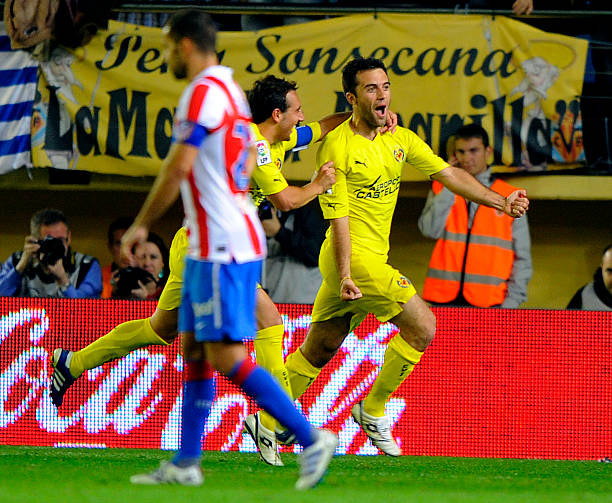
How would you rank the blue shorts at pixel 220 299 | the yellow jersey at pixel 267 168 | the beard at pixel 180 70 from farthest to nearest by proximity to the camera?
the yellow jersey at pixel 267 168, the beard at pixel 180 70, the blue shorts at pixel 220 299

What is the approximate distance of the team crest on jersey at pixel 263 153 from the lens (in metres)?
6.02

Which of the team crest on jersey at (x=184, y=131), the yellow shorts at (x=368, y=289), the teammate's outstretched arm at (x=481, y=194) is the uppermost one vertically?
the team crest on jersey at (x=184, y=131)

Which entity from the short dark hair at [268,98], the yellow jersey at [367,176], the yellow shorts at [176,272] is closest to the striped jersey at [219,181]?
the yellow shorts at [176,272]

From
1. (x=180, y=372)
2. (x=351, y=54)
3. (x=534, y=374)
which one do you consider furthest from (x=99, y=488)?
(x=351, y=54)

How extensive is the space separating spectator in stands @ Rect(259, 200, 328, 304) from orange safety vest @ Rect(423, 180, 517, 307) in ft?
3.14

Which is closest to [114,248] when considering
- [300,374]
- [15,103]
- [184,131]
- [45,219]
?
[45,219]

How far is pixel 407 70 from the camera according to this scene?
9.45 metres

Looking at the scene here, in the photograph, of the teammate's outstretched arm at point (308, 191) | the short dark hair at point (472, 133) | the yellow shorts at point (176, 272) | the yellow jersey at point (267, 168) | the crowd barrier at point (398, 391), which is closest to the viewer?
the teammate's outstretched arm at point (308, 191)

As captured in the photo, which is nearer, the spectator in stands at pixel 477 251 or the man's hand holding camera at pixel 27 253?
the man's hand holding camera at pixel 27 253

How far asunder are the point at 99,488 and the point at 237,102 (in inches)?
67.5

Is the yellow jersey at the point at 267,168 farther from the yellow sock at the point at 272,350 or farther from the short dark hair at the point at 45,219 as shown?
the short dark hair at the point at 45,219

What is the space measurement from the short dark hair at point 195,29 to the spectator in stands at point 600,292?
184 inches

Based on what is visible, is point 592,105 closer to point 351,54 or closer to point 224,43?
point 351,54

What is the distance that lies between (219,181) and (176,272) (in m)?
1.82
